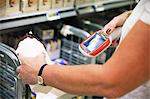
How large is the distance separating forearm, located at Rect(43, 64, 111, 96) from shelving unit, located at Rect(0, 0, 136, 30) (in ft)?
1.87

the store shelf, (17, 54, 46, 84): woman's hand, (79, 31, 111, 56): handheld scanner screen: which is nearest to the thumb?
(17, 54, 46, 84): woman's hand

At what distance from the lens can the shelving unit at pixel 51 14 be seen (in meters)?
1.73

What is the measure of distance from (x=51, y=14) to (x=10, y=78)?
498 mm

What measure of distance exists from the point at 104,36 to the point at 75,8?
21.8 inches

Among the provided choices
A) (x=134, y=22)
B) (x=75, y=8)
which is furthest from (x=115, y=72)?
(x=75, y=8)

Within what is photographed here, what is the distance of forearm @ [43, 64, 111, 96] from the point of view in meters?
1.16

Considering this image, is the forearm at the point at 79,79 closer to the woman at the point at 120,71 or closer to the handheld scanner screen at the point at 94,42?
the woman at the point at 120,71

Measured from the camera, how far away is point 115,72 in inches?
44.2

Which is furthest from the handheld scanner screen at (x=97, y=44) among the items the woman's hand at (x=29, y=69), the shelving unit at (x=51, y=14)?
the shelving unit at (x=51, y=14)

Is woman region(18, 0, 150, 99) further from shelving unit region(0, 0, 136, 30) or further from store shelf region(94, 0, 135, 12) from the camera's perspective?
store shelf region(94, 0, 135, 12)

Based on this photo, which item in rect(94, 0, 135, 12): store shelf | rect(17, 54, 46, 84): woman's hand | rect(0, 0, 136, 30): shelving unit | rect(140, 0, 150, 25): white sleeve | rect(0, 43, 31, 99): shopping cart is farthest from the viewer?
rect(94, 0, 135, 12): store shelf

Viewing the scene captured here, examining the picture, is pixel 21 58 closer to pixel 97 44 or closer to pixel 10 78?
pixel 10 78

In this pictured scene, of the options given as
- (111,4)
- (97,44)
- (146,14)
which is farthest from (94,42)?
(111,4)

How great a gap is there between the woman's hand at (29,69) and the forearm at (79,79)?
0.08m
